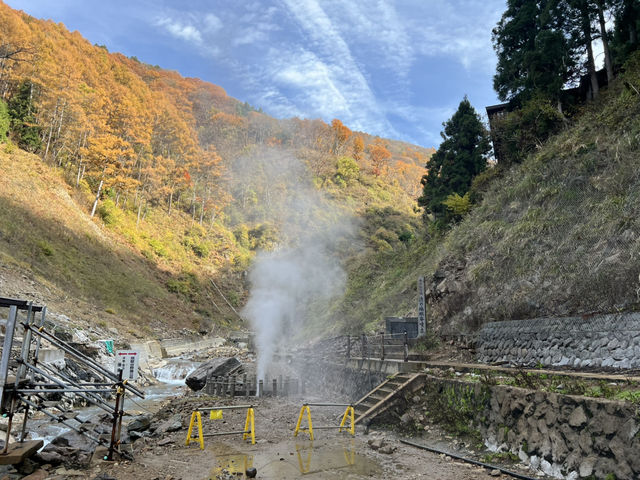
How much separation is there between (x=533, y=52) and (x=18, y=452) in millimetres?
22717

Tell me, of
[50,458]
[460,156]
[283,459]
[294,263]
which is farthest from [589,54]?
[294,263]

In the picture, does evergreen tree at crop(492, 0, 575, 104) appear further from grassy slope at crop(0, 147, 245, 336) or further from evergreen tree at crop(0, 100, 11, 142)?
evergreen tree at crop(0, 100, 11, 142)

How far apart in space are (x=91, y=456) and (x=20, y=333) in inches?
365

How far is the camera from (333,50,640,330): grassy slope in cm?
950

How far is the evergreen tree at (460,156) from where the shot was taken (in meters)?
22.6

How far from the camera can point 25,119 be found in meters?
34.6

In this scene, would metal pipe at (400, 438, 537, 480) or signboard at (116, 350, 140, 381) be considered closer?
metal pipe at (400, 438, 537, 480)

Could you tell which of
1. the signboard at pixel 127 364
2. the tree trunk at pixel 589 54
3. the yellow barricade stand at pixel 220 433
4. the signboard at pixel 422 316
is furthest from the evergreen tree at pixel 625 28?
the signboard at pixel 127 364

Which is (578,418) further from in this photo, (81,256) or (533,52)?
(81,256)

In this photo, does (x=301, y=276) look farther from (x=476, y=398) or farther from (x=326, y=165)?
(x=326, y=165)

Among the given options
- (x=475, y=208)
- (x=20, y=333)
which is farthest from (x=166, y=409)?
(x=475, y=208)

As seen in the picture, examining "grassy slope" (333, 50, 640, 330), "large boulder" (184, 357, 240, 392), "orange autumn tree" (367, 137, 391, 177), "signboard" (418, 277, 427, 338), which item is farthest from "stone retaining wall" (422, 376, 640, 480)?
"orange autumn tree" (367, 137, 391, 177)

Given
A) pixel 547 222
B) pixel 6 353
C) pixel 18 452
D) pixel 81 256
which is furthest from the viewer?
pixel 81 256

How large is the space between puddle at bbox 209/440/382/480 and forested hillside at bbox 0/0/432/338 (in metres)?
20.7
